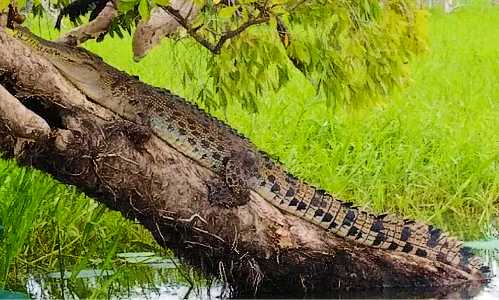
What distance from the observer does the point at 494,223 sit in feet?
14.3

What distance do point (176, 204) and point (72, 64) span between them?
1.59ft

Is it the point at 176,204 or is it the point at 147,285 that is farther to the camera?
the point at 147,285

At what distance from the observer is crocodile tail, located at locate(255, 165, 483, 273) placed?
3.22m

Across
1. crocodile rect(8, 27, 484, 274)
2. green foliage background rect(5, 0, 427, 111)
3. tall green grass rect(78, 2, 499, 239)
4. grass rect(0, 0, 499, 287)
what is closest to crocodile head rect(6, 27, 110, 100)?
crocodile rect(8, 27, 484, 274)

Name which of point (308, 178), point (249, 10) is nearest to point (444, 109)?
point (308, 178)

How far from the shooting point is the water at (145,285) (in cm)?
329

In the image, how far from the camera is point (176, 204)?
3104mm

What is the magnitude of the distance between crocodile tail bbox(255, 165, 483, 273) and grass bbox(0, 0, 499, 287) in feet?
1.74

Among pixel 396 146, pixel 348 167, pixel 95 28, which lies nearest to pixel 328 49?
pixel 95 28

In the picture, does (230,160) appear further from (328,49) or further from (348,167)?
(348,167)

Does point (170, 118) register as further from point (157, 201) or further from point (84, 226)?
point (84, 226)

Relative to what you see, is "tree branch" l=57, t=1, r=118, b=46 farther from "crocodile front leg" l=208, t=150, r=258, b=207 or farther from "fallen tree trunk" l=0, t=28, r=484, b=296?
"crocodile front leg" l=208, t=150, r=258, b=207

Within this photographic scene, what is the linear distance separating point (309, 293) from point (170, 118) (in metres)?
0.66

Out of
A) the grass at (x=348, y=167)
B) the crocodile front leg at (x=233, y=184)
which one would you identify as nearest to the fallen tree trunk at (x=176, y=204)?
the crocodile front leg at (x=233, y=184)
